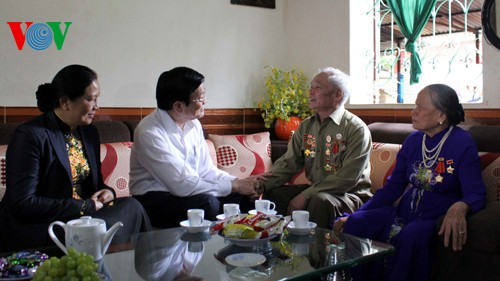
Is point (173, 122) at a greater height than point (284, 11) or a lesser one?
lesser

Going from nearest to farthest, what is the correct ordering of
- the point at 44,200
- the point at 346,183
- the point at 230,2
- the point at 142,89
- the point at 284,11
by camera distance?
the point at 44,200
the point at 346,183
the point at 142,89
the point at 230,2
the point at 284,11

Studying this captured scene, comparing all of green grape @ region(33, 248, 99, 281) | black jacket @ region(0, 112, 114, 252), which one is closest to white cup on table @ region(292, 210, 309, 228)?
black jacket @ region(0, 112, 114, 252)

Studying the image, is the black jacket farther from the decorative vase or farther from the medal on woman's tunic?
the decorative vase

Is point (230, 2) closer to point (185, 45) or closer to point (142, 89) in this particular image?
point (185, 45)

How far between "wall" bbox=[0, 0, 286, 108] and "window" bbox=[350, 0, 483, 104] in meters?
0.88

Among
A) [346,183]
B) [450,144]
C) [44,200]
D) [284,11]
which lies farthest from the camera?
[284,11]

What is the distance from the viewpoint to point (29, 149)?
2.09 meters

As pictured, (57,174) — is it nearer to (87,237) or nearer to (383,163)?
(87,237)

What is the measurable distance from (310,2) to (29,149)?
298cm

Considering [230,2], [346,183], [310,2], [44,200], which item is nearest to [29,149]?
[44,200]

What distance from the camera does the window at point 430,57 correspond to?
3564 mm

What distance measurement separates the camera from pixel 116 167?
3148 millimetres

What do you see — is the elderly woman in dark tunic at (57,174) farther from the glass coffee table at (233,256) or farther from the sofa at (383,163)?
the sofa at (383,163)

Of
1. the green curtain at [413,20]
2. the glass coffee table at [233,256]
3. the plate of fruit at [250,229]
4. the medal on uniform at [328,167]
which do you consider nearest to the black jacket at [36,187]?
the glass coffee table at [233,256]
